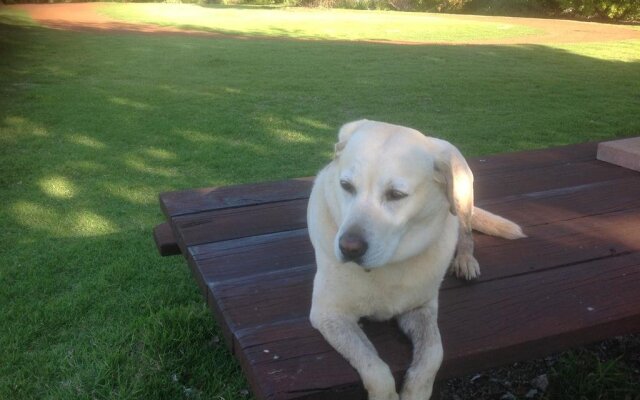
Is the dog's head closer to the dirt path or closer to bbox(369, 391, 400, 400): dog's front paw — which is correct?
bbox(369, 391, 400, 400): dog's front paw

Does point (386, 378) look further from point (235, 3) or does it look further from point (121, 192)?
point (235, 3)

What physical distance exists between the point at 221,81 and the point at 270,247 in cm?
805

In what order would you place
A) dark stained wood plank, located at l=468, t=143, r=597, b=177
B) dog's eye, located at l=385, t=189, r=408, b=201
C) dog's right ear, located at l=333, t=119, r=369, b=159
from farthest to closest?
1. dark stained wood plank, located at l=468, t=143, r=597, b=177
2. dog's right ear, located at l=333, t=119, r=369, b=159
3. dog's eye, located at l=385, t=189, r=408, b=201

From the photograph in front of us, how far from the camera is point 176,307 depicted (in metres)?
3.40

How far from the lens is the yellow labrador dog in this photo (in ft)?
6.21

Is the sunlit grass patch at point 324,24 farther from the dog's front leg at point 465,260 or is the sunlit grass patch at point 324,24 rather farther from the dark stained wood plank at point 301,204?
the dog's front leg at point 465,260

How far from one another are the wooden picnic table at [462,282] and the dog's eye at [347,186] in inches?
19.1

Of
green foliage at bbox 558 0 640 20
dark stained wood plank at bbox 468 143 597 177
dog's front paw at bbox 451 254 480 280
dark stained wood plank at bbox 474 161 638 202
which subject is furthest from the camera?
green foliage at bbox 558 0 640 20

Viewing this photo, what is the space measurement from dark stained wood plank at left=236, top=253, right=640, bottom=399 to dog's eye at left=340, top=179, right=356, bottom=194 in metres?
0.49

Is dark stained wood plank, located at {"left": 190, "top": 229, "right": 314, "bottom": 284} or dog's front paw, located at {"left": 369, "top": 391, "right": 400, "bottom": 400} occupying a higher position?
dark stained wood plank, located at {"left": 190, "top": 229, "right": 314, "bottom": 284}

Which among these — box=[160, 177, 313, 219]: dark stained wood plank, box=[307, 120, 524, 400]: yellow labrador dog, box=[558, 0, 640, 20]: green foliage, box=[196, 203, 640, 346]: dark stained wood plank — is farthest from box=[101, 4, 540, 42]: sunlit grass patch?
box=[307, 120, 524, 400]: yellow labrador dog

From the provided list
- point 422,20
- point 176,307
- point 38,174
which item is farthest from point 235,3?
point 176,307

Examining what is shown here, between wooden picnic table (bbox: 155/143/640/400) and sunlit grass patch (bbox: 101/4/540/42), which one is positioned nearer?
wooden picnic table (bbox: 155/143/640/400)

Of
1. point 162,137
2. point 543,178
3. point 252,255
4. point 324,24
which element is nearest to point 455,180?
point 252,255
